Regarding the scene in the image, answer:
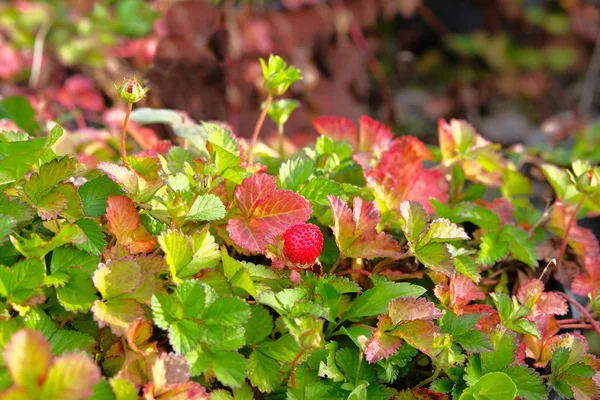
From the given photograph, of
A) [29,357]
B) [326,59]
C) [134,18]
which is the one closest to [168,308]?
[29,357]

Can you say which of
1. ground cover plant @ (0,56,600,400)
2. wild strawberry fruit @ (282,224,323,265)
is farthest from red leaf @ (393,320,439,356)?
wild strawberry fruit @ (282,224,323,265)

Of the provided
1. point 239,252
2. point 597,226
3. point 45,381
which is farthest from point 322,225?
point 597,226

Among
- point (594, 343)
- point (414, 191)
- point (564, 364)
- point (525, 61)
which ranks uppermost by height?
point (414, 191)

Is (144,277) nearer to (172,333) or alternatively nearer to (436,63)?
(172,333)

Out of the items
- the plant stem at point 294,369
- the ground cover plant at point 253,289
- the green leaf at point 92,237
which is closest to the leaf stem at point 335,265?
the ground cover plant at point 253,289

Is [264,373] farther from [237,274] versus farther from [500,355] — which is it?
[500,355]

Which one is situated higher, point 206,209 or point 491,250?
point 206,209

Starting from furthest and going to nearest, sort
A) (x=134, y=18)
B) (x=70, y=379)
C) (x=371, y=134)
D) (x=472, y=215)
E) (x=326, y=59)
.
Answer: (x=326, y=59), (x=134, y=18), (x=371, y=134), (x=472, y=215), (x=70, y=379)
